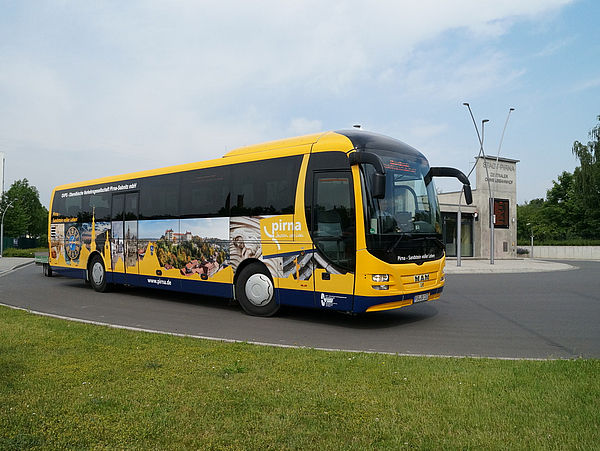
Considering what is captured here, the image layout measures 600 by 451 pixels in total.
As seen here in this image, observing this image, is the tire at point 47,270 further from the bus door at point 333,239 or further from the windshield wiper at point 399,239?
the windshield wiper at point 399,239

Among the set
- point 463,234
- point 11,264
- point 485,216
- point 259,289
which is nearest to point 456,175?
point 259,289

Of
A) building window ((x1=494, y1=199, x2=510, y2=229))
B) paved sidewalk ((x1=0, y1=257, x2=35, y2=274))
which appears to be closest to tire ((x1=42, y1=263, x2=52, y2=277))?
paved sidewalk ((x1=0, y1=257, x2=35, y2=274))

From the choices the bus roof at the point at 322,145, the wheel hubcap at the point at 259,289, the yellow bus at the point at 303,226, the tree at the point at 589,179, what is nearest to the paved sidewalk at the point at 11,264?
the yellow bus at the point at 303,226

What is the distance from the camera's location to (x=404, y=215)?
9227mm

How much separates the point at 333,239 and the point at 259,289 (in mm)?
2294

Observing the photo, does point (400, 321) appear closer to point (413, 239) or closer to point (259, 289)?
point (413, 239)

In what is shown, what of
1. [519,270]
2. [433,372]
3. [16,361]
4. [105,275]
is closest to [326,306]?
[433,372]

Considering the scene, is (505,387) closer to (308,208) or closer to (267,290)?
(308,208)

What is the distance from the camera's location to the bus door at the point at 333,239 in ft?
29.3

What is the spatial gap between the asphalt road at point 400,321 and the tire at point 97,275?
1.00ft

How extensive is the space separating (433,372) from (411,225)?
155 inches

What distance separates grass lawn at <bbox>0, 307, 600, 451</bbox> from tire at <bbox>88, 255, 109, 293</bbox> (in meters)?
8.60

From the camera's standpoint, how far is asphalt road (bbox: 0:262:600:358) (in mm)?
7785

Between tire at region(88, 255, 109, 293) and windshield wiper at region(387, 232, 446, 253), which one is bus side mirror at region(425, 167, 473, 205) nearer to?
windshield wiper at region(387, 232, 446, 253)
